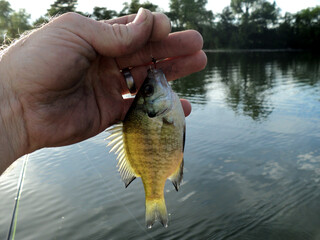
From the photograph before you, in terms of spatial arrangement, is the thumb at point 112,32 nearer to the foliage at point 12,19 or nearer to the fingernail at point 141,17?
the fingernail at point 141,17

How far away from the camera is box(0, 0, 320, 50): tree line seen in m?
84.1

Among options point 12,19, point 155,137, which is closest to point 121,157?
point 155,137

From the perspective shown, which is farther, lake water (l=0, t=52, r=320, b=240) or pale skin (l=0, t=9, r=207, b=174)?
lake water (l=0, t=52, r=320, b=240)

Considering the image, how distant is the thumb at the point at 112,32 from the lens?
259cm

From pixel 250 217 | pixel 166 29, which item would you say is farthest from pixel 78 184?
pixel 166 29

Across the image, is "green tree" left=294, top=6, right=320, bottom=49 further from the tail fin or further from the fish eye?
the tail fin

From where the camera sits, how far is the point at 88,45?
8.93ft

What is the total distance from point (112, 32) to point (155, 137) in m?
1.07

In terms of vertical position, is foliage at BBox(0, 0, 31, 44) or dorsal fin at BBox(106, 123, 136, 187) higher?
foliage at BBox(0, 0, 31, 44)

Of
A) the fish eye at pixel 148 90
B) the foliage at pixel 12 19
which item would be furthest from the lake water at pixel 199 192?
the foliage at pixel 12 19

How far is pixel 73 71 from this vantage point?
9.32 ft

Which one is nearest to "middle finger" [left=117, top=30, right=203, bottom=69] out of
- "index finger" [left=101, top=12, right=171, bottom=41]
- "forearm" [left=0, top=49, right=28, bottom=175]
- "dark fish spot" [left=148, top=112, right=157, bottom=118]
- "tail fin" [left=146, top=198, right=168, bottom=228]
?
"index finger" [left=101, top=12, right=171, bottom=41]

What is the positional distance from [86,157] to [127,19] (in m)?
6.76

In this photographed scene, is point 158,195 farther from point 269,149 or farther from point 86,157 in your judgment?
point 269,149
